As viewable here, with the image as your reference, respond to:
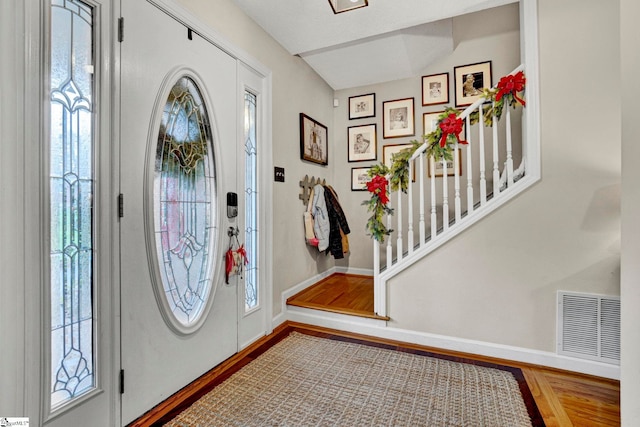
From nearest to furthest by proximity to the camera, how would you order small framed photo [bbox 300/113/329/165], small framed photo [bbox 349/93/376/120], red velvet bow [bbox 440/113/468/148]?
red velvet bow [bbox 440/113/468/148]
small framed photo [bbox 300/113/329/165]
small framed photo [bbox 349/93/376/120]

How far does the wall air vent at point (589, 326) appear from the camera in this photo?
6.01ft

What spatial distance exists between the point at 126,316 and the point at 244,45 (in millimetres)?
2015

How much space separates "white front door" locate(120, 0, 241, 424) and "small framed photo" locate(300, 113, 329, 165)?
101 cm

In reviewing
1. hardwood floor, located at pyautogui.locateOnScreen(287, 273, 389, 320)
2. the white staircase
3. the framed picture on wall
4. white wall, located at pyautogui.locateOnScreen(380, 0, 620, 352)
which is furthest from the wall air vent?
the framed picture on wall

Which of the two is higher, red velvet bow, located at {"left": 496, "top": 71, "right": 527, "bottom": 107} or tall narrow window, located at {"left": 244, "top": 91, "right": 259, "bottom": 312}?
red velvet bow, located at {"left": 496, "top": 71, "right": 527, "bottom": 107}

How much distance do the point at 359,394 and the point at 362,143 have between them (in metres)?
2.90

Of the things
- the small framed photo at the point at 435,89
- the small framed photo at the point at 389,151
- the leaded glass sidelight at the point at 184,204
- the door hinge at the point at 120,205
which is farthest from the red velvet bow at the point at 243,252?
the small framed photo at the point at 435,89

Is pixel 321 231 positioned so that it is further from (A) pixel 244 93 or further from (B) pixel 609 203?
(B) pixel 609 203

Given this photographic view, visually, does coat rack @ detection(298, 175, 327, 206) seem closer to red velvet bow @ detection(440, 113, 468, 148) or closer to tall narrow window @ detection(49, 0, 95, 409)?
red velvet bow @ detection(440, 113, 468, 148)

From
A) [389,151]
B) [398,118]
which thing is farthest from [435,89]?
[389,151]

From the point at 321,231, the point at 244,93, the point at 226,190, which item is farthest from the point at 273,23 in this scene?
the point at 321,231

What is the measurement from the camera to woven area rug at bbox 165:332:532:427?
1.48m

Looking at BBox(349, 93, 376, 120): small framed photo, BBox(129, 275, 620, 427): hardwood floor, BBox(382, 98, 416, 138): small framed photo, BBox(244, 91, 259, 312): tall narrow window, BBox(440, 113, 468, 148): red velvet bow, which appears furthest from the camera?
BBox(349, 93, 376, 120): small framed photo

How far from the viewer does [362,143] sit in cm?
377
